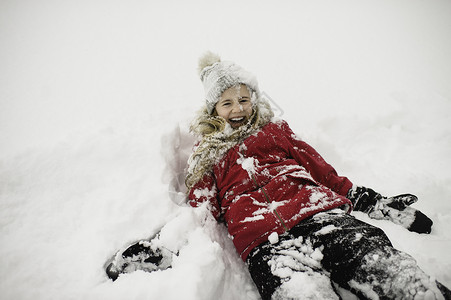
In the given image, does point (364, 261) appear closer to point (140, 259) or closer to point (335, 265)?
point (335, 265)

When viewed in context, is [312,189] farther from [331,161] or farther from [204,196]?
[331,161]

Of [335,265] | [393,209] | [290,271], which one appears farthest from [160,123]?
[393,209]

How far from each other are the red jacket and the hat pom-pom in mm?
954

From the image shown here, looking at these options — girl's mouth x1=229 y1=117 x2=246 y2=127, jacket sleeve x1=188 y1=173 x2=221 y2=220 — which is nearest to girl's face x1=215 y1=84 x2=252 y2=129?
girl's mouth x1=229 y1=117 x2=246 y2=127

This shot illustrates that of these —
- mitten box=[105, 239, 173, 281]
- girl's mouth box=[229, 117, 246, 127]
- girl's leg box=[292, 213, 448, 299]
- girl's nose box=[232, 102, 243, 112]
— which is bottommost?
girl's leg box=[292, 213, 448, 299]

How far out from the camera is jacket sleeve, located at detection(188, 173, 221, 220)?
171 cm

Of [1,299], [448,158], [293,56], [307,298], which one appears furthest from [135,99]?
[448,158]

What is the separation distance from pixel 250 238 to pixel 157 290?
0.59 metres

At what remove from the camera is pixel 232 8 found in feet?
25.2

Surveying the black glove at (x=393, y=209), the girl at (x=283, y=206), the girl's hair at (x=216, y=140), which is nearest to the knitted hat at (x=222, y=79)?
the girl at (x=283, y=206)

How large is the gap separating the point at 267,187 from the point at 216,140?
1.92 feet

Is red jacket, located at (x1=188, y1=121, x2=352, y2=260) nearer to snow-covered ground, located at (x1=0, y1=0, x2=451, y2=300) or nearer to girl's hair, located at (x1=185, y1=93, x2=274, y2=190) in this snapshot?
girl's hair, located at (x1=185, y1=93, x2=274, y2=190)

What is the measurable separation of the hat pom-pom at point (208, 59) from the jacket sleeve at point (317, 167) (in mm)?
1057

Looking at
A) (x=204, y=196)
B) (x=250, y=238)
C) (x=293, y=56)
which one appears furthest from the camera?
(x=293, y=56)
